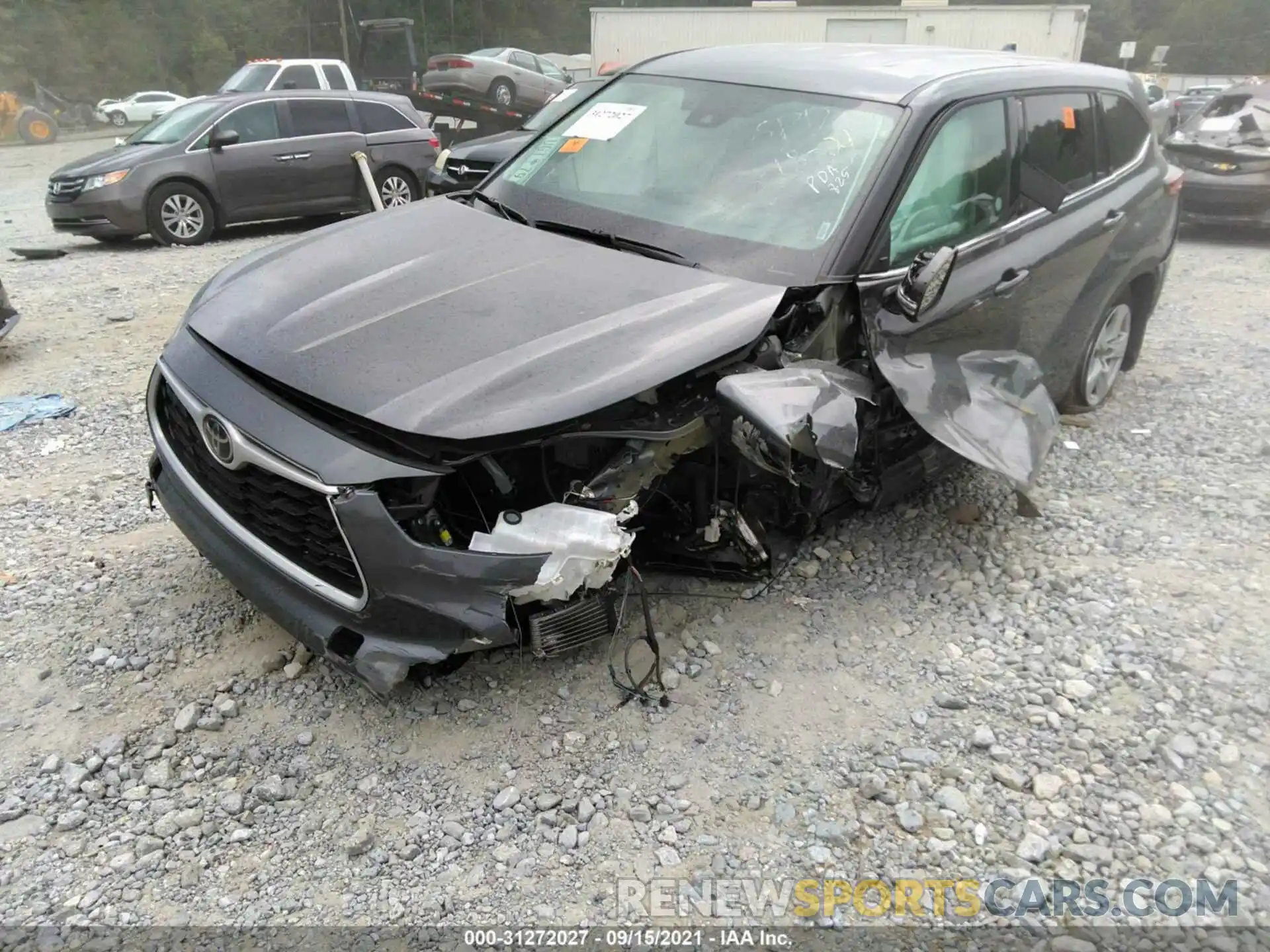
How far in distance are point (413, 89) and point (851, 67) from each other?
1906 centimetres

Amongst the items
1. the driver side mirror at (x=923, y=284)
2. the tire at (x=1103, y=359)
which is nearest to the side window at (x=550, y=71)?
the tire at (x=1103, y=359)

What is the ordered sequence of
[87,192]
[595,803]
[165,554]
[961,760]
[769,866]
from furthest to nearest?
1. [87,192]
2. [165,554]
3. [961,760]
4. [595,803]
5. [769,866]

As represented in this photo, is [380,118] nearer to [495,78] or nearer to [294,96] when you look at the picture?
[294,96]

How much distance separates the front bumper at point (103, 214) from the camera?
29.7 feet

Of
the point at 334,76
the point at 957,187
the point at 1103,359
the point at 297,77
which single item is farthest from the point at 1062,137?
the point at 334,76

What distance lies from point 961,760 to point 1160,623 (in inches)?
47.1

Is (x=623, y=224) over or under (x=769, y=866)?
over

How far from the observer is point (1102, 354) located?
5.08m

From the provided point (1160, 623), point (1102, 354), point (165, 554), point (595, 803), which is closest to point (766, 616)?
point (595, 803)

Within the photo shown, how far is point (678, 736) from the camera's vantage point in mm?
2711

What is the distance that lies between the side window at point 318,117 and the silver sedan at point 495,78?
358 inches

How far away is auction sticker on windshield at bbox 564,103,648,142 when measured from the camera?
3863 millimetres

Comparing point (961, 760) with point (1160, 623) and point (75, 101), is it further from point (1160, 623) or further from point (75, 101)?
point (75, 101)

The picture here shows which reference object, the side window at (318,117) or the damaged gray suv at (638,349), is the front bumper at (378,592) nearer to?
the damaged gray suv at (638,349)
